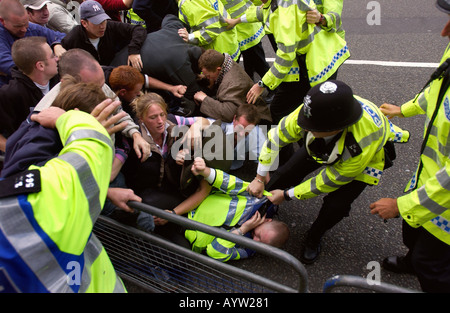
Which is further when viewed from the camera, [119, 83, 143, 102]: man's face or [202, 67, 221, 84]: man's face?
[202, 67, 221, 84]: man's face

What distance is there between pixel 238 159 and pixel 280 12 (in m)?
1.31

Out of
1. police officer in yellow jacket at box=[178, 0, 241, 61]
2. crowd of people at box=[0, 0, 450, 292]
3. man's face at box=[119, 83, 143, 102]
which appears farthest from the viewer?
police officer in yellow jacket at box=[178, 0, 241, 61]

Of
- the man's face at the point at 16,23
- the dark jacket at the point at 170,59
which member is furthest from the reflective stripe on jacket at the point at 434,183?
the man's face at the point at 16,23

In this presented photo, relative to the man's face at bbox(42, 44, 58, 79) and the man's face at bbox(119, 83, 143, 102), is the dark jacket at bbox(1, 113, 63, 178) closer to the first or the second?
the man's face at bbox(42, 44, 58, 79)

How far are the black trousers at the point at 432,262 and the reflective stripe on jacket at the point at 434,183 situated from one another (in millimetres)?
69

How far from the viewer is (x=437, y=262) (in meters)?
1.95

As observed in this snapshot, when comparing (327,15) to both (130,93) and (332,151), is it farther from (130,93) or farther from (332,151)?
(130,93)

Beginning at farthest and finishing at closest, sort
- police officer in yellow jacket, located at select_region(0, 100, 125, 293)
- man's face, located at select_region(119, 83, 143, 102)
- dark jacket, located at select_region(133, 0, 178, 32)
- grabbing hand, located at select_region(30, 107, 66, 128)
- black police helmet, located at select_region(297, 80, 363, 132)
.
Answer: dark jacket, located at select_region(133, 0, 178, 32)
man's face, located at select_region(119, 83, 143, 102)
black police helmet, located at select_region(297, 80, 363, 132)
grabbing hand, located at select_region(30, 107, 66, 128)
police officer in yellow jacket, located at select_region(0, 100, 125, 293)

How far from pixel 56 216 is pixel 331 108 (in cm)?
142

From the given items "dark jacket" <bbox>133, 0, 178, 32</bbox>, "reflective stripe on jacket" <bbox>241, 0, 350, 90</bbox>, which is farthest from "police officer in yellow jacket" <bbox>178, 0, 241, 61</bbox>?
"reflective stripe on jacket" <bbox>241, 0, 350, 90</bbox>

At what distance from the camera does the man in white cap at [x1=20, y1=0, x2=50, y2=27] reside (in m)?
3.74

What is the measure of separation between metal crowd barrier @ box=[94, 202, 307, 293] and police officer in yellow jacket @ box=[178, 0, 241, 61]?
2316mm

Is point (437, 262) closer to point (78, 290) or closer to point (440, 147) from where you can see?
point (440, 147)

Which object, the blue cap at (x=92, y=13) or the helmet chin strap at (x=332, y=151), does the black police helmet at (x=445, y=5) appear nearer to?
the helmet chin strap at (x=332, y=151)
